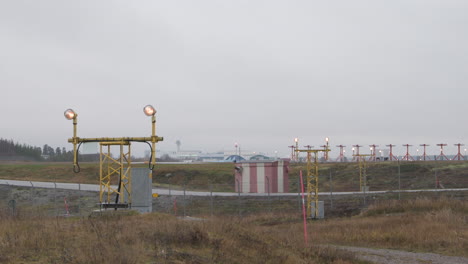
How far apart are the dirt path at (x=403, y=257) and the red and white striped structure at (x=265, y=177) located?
2878 cm

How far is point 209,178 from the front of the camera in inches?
2199

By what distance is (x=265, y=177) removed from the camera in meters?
44.0

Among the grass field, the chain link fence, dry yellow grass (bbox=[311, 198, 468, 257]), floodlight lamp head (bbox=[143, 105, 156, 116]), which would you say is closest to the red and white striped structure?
the chain link fence

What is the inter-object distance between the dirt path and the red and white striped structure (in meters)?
28.8

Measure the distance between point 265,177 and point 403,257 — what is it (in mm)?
30353

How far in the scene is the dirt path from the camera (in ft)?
42.6

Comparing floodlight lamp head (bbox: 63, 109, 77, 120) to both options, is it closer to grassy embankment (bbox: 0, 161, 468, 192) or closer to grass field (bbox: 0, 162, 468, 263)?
grass field (bbox: 0, 162, 468, 263)

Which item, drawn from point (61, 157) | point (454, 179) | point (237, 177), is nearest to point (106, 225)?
point (237, 177)

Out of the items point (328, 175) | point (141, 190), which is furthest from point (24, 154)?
point (141, 190)

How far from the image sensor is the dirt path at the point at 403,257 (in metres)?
13.0

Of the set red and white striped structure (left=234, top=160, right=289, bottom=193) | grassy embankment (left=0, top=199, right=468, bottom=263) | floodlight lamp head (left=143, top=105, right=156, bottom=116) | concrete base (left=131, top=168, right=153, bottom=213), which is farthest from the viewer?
red and white striped structure (left=234, top=160, right=289, bottom=193)

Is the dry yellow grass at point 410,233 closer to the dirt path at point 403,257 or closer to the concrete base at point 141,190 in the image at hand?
the dirt path at point 403,257

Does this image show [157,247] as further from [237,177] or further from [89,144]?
[237,177]

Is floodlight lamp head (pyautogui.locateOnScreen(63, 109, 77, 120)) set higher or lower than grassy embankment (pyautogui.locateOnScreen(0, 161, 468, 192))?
higher
